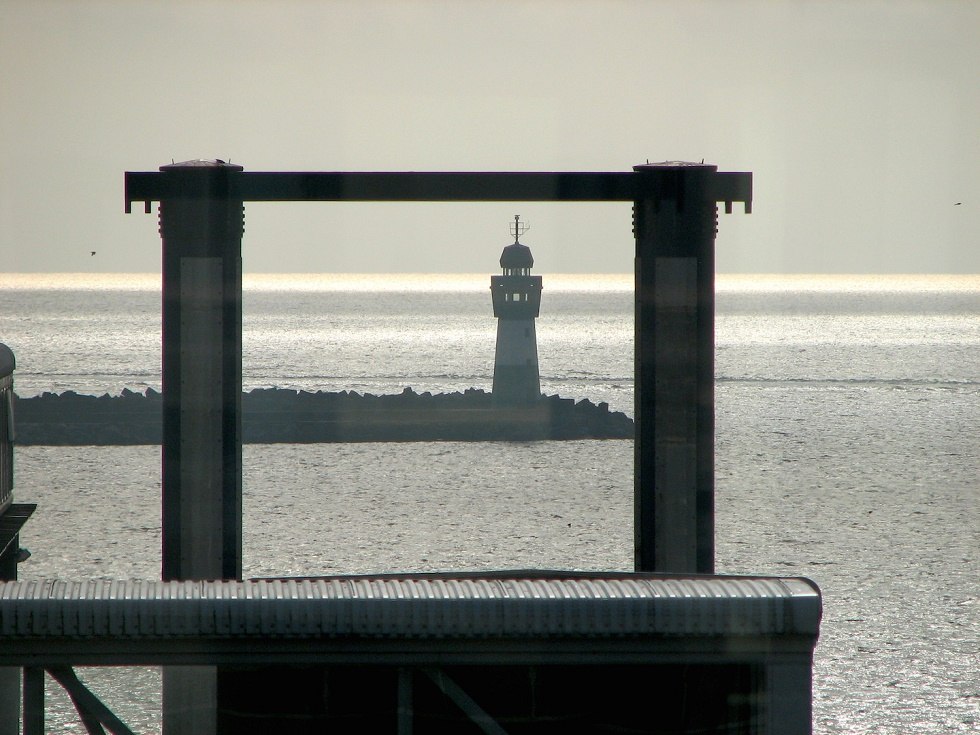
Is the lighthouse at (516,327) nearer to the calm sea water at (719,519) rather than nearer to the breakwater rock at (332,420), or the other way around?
the breakwater rock at (332,420)

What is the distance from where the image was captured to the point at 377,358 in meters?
65.4

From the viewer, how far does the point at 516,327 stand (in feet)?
110

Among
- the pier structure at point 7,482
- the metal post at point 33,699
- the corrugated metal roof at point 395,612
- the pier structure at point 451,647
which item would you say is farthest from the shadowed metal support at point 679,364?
the pier structure at point 7,482

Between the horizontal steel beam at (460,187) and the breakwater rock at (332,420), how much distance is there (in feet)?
61.2

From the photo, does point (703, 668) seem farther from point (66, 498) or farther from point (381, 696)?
point (66, 498)

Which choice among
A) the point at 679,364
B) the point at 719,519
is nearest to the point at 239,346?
the point at 679,364

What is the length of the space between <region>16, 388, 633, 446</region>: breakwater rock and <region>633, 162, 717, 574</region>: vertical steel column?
19022 millimetres

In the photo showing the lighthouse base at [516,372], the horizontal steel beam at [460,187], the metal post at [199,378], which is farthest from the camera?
the lighthouse base at [516,372]

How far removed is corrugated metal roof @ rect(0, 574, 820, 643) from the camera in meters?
2.40

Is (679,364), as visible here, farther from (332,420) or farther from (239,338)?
(332,420)

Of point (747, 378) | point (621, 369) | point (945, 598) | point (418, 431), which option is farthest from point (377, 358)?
point (945, 598)

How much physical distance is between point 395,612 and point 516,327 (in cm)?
3107

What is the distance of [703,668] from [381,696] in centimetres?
71

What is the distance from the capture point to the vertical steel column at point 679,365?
18.5ft
